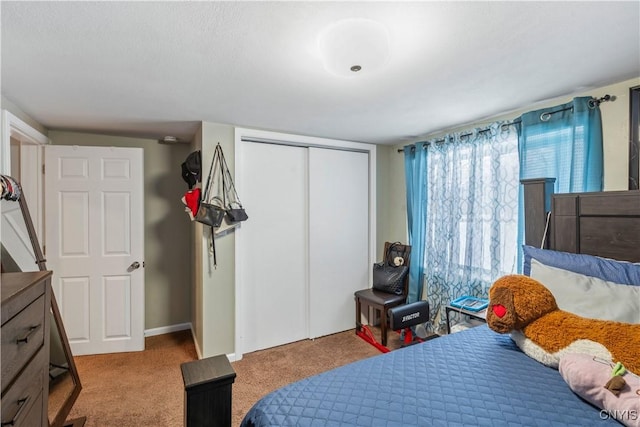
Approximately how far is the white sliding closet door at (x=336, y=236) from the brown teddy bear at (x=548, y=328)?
195 centimetres

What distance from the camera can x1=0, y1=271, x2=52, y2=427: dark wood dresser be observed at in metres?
1.15

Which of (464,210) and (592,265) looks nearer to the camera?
(592,265)

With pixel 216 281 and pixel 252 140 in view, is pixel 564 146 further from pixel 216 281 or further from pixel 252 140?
pixel 216 281

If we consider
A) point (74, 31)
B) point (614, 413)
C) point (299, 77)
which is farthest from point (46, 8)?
point (614, 413)

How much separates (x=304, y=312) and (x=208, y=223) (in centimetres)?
146

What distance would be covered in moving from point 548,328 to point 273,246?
2309 mm

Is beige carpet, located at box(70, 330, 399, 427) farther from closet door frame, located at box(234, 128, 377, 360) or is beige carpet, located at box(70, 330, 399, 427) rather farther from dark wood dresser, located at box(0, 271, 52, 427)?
dark wood dresser, located at box(0, 271, 52, 427)

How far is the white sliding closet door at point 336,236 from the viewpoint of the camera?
10.8ft

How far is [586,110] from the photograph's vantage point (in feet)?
6.22

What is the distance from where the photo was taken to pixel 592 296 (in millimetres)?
1441

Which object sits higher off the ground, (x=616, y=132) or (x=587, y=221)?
(x=616, y=132)

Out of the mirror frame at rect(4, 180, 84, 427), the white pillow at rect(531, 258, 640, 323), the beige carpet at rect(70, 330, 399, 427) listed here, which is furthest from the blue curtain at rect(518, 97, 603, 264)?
the mirror frame at rect(4, 180, 84, 427)

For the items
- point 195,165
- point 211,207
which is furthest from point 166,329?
point 195,165

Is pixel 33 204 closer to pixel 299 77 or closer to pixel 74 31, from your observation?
pixel 74 31
